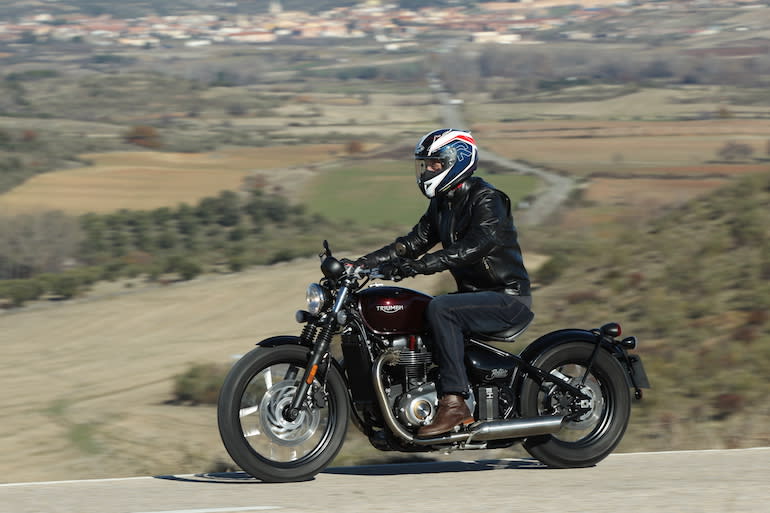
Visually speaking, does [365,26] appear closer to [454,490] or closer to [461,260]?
[461,260]

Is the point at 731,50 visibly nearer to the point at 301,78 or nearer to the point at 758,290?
the point at 301,78

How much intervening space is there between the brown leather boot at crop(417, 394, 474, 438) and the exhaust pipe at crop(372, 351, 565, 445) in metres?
0.05

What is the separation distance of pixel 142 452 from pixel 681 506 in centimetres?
748

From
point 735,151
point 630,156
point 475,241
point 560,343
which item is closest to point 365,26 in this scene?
point 630,156

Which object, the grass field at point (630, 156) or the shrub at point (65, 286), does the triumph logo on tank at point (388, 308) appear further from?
the grass field at point (630, 156)

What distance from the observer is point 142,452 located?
38.0ft

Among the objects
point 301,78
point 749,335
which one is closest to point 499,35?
point 301,78

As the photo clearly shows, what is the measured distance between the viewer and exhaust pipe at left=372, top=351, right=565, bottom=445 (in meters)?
6.36

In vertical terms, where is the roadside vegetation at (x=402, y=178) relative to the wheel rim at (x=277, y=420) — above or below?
below

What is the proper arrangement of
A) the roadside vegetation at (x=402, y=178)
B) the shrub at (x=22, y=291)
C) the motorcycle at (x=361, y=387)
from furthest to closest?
1. the shrub at (x=22, y=291)
2. the roadside vegetation at (x=402, y=178)
3. the motorcycle at (x=361, y=387)

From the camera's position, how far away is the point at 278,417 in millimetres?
6465

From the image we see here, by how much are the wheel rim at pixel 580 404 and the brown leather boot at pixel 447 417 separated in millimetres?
669

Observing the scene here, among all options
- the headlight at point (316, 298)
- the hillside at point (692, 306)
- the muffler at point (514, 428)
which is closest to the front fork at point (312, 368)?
the headlight at point (316, 298)

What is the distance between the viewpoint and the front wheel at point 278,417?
6.30 m
